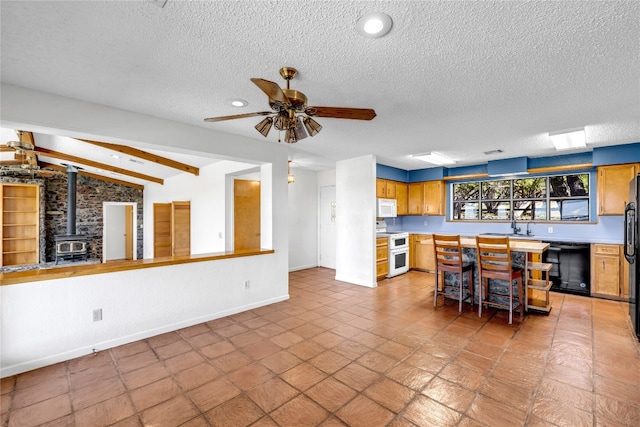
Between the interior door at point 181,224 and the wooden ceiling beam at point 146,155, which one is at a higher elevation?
the wooden ceiling beam at point 146,155

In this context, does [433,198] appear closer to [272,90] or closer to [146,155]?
[272,90]

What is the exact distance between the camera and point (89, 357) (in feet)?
8.74

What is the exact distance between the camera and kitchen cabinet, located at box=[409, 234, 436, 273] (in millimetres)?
6246

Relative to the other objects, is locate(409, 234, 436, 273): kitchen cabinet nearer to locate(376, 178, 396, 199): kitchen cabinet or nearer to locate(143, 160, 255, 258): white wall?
locate(376, 178, 396, 199): kitchen cabinet

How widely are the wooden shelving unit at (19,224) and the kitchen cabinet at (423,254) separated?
913 cm

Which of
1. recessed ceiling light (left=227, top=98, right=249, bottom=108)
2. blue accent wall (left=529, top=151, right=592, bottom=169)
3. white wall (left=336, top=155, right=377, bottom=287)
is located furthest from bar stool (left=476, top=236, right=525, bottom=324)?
A: recessed ceiling light (left=227, top=98, right=249, bottom=108)

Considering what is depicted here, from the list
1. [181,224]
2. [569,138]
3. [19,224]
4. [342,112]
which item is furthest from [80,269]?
[19,224]

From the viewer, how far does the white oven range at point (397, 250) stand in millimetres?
5789

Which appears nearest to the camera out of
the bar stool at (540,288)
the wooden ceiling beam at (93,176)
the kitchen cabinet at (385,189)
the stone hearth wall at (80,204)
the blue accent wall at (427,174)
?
the bar stool at (540,288)

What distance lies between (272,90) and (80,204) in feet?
28.6

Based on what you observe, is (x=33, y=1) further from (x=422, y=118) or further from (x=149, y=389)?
(x=422, y=118)

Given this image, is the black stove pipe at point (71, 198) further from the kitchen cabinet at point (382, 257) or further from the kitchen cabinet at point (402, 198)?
the kitchen cabinet at point (402, 198)

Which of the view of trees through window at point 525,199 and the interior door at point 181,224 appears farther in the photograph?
the interior door at point 181,224

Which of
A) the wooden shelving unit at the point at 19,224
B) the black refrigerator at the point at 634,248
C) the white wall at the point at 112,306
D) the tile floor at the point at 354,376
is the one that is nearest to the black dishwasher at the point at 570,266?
the tile floor at the point at 354,376
